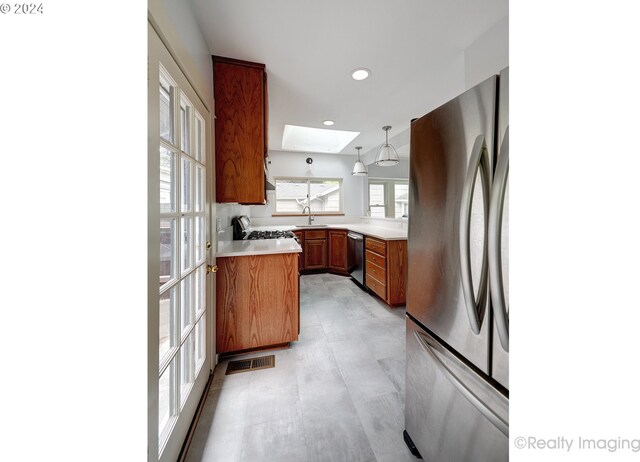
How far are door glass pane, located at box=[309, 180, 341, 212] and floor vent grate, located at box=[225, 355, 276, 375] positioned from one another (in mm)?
Result: 3531

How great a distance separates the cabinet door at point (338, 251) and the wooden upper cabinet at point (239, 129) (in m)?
2.63

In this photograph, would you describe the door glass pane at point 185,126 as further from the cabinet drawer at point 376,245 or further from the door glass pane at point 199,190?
the cabinet drawer at point 376,245

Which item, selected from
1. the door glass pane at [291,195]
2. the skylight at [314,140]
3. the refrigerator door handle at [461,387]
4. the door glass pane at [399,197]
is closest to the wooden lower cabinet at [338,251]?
the door glass pane at [291,195]

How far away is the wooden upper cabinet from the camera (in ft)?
6.12

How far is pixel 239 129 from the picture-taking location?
6.21ft

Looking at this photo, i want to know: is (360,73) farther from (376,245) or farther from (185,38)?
(376,245)

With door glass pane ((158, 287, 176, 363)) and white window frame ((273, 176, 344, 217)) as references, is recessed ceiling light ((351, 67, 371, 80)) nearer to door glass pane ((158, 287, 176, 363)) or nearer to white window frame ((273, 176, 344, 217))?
door glass pane ((158, 287, 176, 363))

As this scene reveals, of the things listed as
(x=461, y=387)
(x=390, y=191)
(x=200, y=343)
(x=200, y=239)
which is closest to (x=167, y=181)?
(x=200, y=239)

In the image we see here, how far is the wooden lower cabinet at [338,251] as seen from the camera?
4.33 m

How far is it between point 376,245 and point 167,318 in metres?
2.57

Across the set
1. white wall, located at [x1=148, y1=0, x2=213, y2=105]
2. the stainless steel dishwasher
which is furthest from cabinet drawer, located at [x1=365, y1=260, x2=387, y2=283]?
white wall, located at [x1=148, y1=0, x2=213, y2=105]
